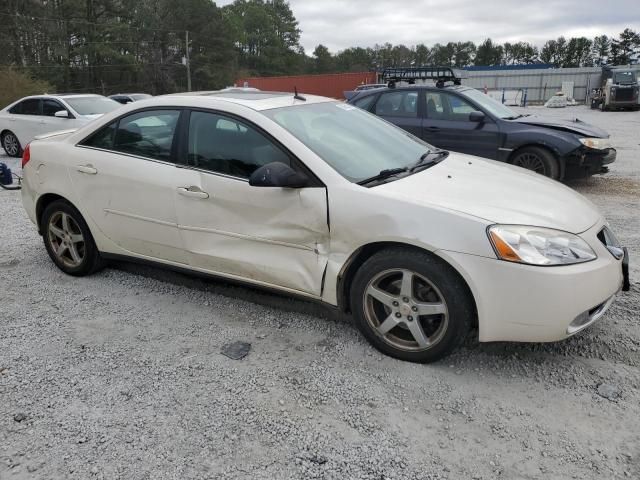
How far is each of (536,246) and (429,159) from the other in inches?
52.2

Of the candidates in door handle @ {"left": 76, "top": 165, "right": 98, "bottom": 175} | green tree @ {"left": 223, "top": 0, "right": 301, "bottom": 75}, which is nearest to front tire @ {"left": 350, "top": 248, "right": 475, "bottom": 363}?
door handle @ {"left": 76, "top": 165, "right": 98, "bottom": 175}

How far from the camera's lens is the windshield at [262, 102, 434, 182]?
3.35 metres

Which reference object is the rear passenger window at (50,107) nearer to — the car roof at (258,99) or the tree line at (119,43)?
the car roof at (258,99)

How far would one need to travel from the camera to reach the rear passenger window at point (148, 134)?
12.5 ft

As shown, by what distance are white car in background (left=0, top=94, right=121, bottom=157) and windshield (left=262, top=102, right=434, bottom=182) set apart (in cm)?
849

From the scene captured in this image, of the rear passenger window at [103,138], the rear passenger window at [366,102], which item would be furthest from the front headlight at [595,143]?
the rear passenger window at [103,138]

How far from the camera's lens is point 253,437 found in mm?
2527

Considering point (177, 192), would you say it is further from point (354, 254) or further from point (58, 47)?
point (58, 47)

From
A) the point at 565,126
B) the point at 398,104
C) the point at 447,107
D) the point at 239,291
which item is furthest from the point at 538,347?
the point at 398,104

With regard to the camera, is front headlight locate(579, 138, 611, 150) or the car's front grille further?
the car's front grille

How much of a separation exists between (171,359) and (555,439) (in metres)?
2.15

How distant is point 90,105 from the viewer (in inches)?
452

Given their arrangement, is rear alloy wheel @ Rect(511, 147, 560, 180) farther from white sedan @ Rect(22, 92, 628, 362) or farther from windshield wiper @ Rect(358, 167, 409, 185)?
windshield wiper @ Rect(358, 167, 409, 185)

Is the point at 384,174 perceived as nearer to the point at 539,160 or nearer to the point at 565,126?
the point at 539,160
